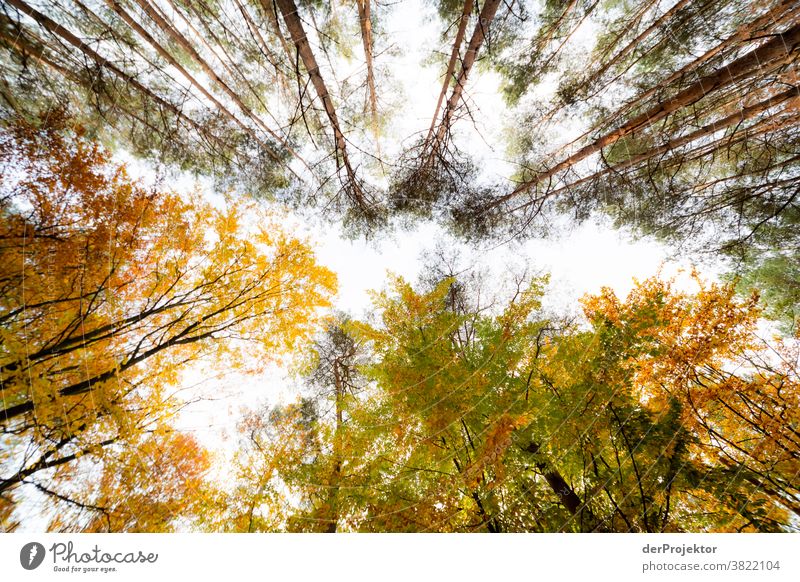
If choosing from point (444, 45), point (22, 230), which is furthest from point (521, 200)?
point (22, 230)

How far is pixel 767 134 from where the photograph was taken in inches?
104

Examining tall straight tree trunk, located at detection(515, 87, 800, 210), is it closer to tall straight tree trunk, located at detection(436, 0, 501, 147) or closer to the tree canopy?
the tree canopy

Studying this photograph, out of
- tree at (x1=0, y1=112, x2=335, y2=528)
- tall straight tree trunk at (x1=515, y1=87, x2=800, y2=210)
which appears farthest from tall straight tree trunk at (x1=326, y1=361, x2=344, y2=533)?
tall straight tree trunk at (x1=515, y1=87, x2=800, y2=210)

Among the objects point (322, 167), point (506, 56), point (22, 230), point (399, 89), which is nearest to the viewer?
point (22, 230)

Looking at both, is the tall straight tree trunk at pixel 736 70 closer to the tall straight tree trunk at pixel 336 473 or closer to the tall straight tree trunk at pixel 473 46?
the tall straight tree trunk at pixel 473 46

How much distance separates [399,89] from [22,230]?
13.7 ft
